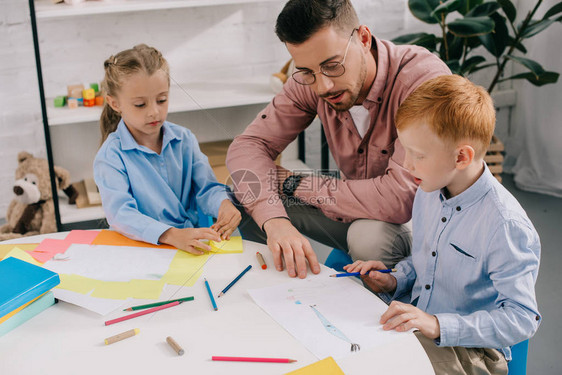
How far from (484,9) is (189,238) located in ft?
5.51

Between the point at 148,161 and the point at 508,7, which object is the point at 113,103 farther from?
the point at 508,7

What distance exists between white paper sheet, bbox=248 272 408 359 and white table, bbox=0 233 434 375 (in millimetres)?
16

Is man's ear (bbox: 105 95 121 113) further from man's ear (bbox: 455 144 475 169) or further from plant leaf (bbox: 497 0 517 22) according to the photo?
plant leaf (bbox: 497 0 517 22)

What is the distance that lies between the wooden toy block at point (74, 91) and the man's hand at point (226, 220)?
1.20 m

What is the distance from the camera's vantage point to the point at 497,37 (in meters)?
2.38

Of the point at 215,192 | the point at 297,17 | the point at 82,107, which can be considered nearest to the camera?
the point at 297,17

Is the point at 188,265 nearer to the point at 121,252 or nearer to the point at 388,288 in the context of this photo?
the point at 121,252

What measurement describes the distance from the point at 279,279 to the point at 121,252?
1.14ft

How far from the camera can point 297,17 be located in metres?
1.25

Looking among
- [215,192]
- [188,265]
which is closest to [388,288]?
[188,265]

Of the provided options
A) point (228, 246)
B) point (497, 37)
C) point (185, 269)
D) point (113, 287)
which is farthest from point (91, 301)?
point (497, 37)

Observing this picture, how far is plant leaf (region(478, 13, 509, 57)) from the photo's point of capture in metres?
2.35

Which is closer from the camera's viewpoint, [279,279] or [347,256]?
[279,279]

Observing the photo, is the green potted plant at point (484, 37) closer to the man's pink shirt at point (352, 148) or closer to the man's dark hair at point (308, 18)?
the man's pink shirt at point (352, 148)
